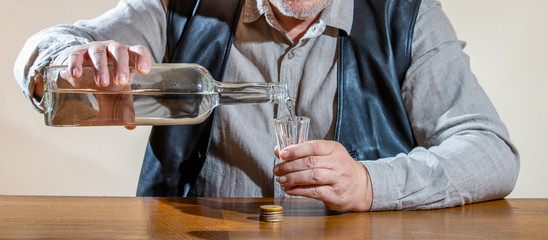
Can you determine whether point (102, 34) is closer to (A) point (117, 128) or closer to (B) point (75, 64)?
(B) point (75, 64)

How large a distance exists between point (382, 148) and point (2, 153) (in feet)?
6.58

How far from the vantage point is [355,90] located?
1.64 metres

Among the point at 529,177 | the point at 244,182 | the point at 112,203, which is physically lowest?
the point at 529,177

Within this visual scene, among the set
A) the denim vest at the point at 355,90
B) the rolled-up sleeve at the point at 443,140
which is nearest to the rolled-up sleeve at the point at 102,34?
the denim vest at the point at 355,90

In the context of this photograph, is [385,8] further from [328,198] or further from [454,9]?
[454,9]

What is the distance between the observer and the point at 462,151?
1311 millimetres

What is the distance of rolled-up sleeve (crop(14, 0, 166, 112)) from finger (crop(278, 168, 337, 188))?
2.09ft

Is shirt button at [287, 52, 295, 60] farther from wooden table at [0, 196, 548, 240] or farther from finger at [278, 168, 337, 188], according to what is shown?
finger at [278, 168, 337, 188]

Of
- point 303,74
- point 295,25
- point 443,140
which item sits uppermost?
point 295,25

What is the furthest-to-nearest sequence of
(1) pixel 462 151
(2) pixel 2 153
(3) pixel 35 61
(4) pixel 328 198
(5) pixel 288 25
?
(2) pixel 2 153 < (5) pixel 288 25 < (3) pixel 35 61 < (1) pixel 462 151 < (4) pixel 328 198

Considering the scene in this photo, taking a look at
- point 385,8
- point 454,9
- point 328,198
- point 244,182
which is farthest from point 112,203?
point 454,9

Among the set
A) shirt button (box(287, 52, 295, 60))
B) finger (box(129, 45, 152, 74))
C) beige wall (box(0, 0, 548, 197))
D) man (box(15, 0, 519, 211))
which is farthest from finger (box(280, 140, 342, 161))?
beige wall (box(0, 0, 548, 197))

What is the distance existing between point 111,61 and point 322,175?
0.43 metres

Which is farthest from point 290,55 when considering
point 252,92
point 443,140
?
point 252,92
